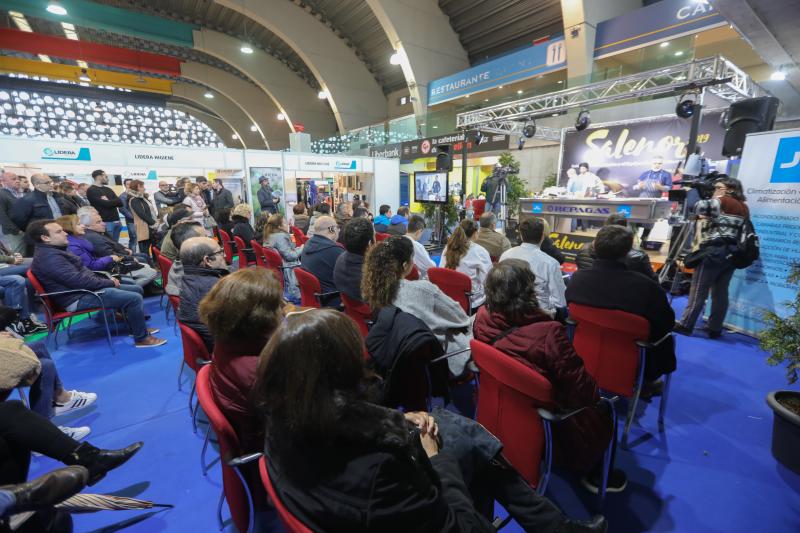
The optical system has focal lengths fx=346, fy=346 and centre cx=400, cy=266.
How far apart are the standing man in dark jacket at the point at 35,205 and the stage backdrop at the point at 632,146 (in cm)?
1075

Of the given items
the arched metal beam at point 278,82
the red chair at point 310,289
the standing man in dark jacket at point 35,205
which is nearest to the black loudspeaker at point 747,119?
the red chair at point 310,289

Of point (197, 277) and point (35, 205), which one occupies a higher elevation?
point (35, 205)

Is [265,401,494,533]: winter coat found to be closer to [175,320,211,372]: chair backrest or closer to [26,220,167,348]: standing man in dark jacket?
[175,320,211,372]: chair backrest

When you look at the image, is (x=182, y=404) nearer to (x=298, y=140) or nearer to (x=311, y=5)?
(x=298, y=140)

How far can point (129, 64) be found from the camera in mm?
14812

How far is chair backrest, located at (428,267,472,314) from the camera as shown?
111 inches

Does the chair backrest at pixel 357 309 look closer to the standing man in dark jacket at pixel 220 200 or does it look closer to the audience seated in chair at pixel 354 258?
the audience seated in chair at pixel 354 258

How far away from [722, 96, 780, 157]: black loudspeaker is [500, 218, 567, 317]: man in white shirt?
3.78 m

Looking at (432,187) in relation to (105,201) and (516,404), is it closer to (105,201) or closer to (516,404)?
(105,201)

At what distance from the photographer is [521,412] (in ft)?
4.65

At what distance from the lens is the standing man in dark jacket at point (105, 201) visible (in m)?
5.36

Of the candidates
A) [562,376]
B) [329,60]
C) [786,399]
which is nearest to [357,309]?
[562,376]

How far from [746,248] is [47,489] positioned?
494cm

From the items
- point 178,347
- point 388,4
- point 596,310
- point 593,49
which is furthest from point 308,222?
point 388,4
